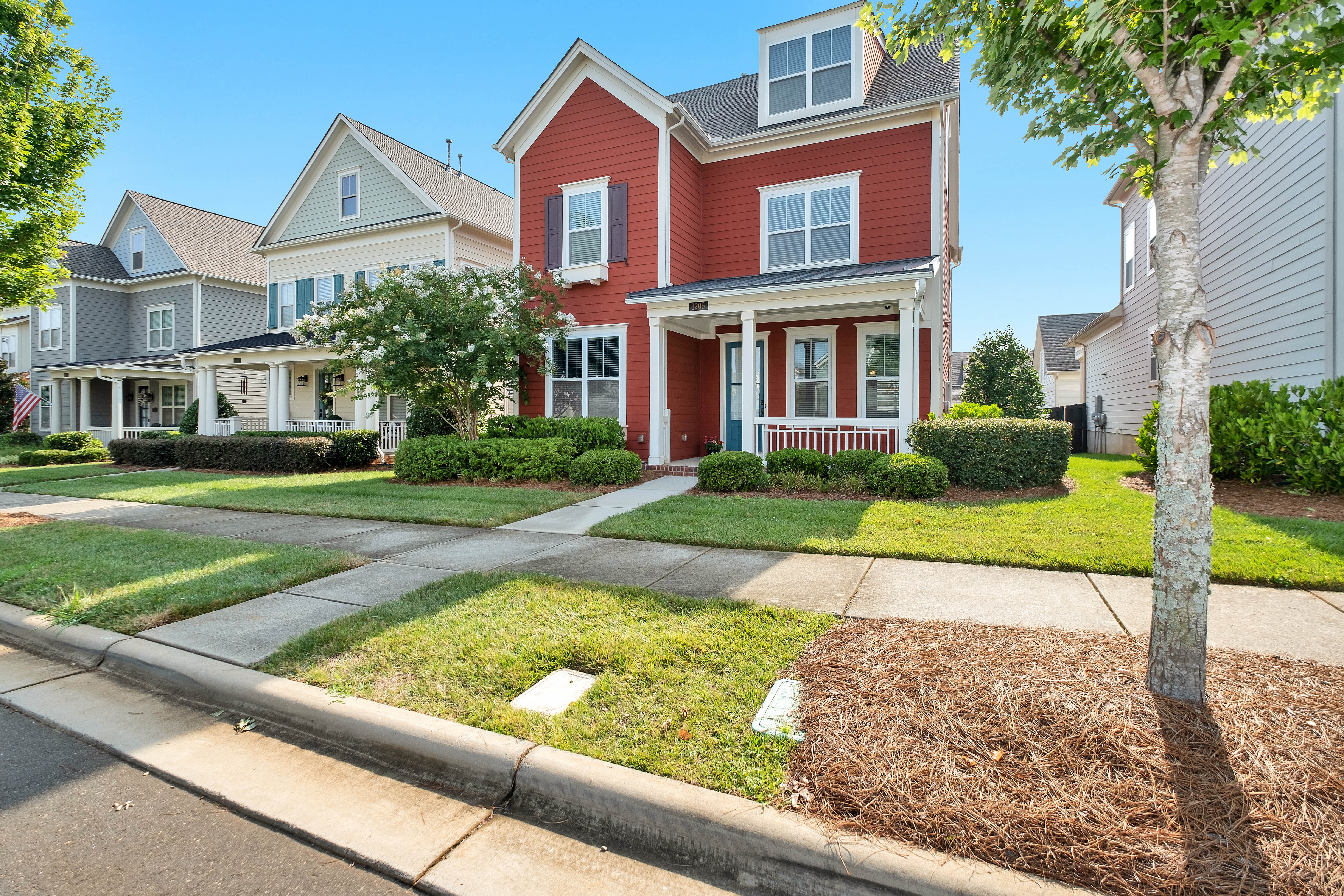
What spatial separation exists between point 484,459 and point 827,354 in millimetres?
7234

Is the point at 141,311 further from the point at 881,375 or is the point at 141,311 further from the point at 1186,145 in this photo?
the point at 1186,145

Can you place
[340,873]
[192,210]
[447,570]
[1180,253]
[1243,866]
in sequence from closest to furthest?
[1243,866] → [340,873] → [1180,253] → [447,570] → [192,210]

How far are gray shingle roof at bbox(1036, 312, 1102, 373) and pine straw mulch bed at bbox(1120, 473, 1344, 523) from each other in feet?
86.5

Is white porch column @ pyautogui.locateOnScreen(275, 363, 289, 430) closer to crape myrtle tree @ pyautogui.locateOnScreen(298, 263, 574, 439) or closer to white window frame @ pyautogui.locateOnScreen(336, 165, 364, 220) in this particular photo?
white window frame @ pyautogui.locateOnScreen(336, 165, 364, 220)

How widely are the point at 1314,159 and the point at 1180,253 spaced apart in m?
10.2

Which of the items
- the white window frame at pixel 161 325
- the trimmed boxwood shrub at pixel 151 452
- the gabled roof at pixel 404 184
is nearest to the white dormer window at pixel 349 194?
the gabled roof at pixel 404 184

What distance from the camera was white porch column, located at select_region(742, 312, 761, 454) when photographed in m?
11.6

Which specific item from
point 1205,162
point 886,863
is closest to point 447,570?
point 886,863

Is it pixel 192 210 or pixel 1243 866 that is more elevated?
pixel 192 210

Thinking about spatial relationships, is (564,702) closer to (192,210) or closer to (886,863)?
(886,863)

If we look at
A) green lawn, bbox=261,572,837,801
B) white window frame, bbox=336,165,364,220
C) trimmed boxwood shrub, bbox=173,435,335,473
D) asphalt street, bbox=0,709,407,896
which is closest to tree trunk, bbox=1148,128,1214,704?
green lawn, bbox=261,572,837,801

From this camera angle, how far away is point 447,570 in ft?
18.4

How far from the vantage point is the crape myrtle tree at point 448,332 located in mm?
12242

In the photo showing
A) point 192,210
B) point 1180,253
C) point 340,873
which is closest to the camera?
point 340,873
